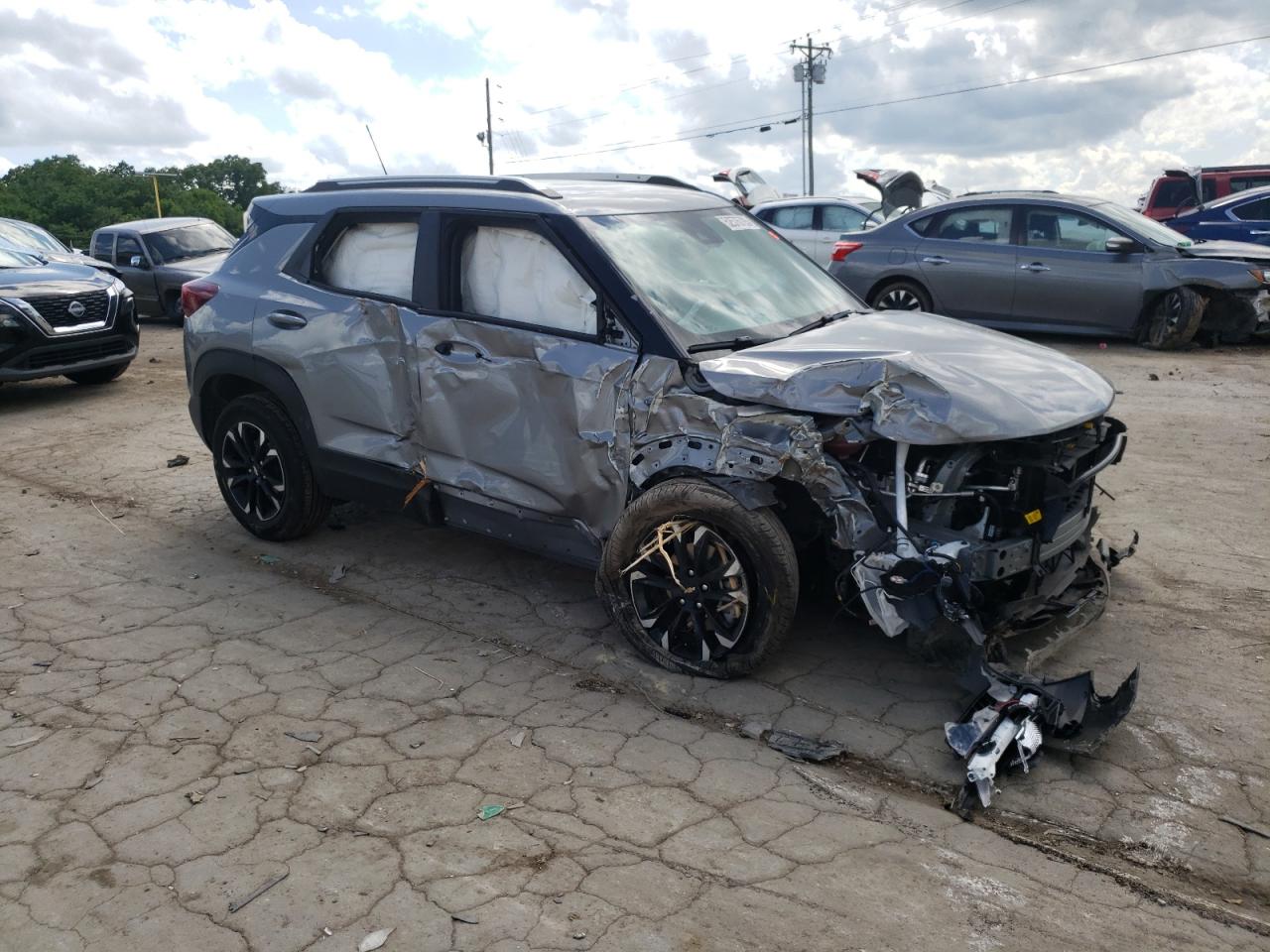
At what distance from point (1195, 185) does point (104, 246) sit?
55.8 feet

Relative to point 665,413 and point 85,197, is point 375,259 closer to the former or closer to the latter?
point 665,413

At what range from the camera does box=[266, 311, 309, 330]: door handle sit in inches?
217

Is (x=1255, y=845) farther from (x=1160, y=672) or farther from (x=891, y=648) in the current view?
(x=891, y=648)

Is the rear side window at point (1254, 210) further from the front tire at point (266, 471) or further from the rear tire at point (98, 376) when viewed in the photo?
the rear tire at point (98, 376)

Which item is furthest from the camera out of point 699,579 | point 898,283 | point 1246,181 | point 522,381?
point 1246,181

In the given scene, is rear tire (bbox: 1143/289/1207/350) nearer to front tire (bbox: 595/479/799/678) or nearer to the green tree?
front tire (bbox: 595/479/799/678)

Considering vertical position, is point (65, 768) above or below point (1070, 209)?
below

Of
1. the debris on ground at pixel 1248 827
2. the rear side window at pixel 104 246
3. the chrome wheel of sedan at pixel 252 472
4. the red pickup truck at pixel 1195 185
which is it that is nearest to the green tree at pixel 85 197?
the rear side window at pixel 104 246

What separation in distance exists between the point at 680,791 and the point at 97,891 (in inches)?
68.7

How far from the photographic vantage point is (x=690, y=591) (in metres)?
4.30

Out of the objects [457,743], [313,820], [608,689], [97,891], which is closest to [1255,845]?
[608,689]

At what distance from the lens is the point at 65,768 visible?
383 centimetres

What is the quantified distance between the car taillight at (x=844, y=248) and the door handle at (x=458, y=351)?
335 inches

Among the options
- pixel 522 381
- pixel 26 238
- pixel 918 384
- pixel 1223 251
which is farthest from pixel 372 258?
pixel 1223 251
